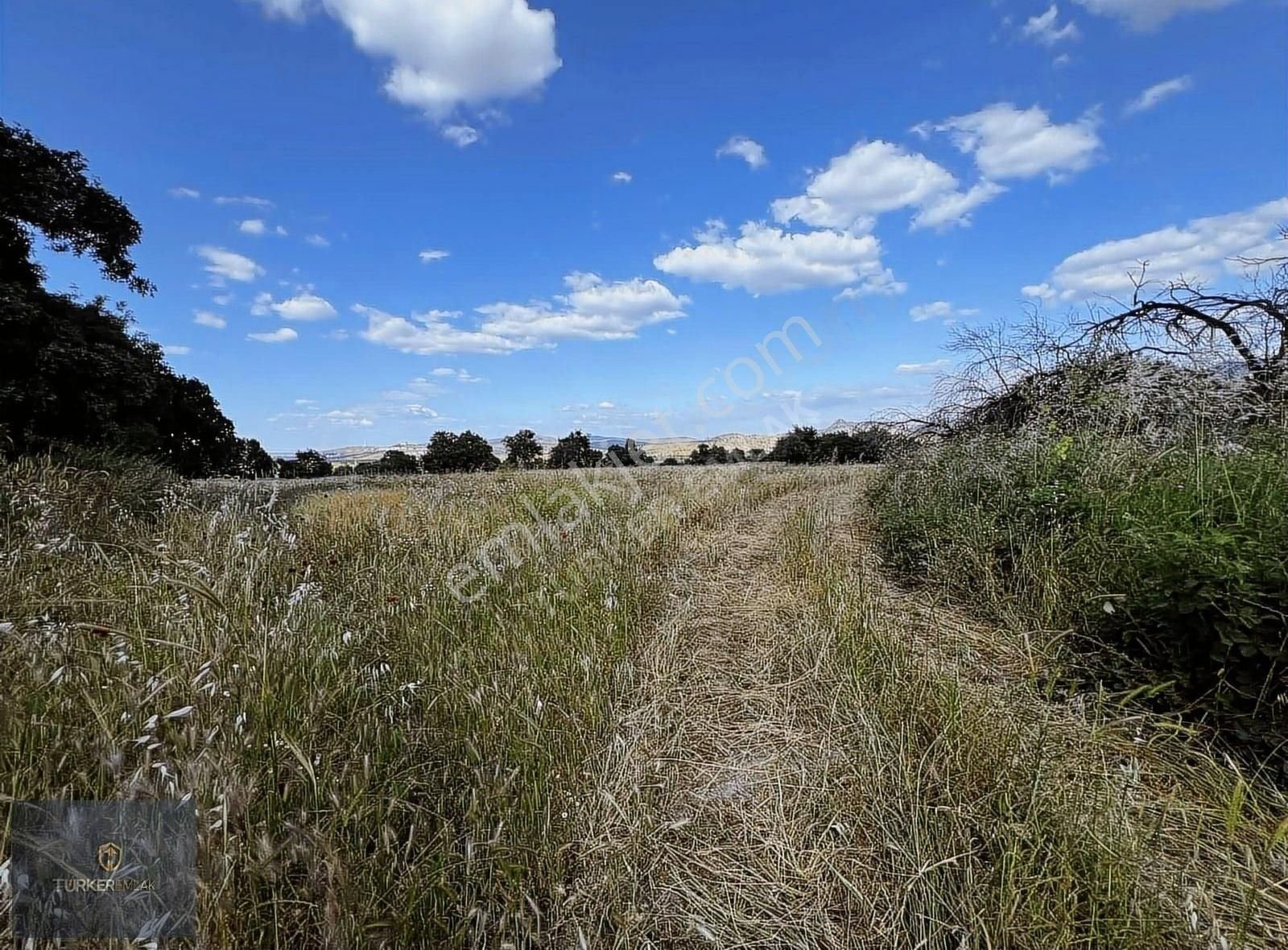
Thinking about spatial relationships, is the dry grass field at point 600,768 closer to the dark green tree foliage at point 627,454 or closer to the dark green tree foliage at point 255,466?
the dark green tree foliage at point 255,466

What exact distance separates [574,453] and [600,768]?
14.6 metres

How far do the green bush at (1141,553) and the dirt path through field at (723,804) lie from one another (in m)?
1.36

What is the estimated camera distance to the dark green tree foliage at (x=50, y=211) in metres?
7.50

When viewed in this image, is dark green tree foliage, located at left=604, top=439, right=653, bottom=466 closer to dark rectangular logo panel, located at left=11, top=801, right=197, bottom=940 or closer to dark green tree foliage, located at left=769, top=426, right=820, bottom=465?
dark green tree foliage, located at left=769, top=426, right=820, bottom=465

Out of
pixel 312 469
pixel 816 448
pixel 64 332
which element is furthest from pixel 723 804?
pixel 816 448

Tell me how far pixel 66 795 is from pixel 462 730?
1019mm

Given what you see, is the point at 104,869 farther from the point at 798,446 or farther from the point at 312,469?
the point at 798,446

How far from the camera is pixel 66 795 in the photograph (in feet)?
4.19

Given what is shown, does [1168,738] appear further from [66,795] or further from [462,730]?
[66,795]

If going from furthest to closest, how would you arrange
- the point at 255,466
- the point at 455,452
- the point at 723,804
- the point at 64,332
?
the point at 455,452 < the point at 64,332 < the point at 255,466 < the point at 723,804

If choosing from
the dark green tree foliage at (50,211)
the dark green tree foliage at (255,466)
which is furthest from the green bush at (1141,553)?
the dark green tree foliage at (50,211)

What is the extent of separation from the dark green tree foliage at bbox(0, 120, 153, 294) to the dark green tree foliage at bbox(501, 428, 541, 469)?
7.88 meters

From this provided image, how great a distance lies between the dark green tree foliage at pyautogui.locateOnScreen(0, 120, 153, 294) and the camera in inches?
295

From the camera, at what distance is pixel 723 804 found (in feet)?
6.27
